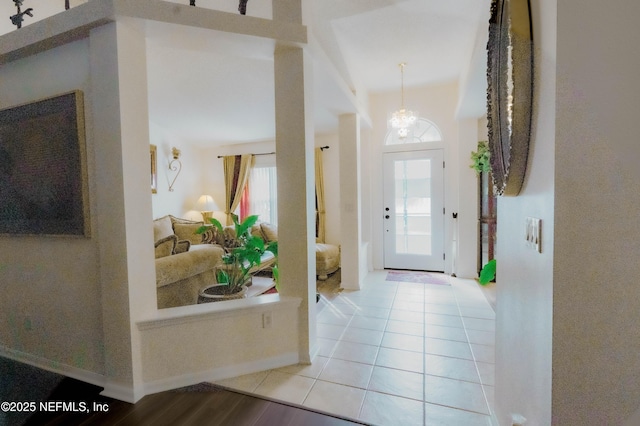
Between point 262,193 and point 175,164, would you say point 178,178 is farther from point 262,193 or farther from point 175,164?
point 262,193

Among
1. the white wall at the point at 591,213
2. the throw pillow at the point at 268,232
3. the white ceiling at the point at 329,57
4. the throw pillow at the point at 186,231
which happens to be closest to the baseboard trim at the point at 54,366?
the white ceiling at the point at 329,57

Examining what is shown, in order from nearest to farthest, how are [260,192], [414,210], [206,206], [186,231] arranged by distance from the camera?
[414,210], [186,231], [206,206], [260,192]

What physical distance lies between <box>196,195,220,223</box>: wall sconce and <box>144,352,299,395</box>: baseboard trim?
4.28 meters

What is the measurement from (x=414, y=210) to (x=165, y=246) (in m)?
3.64

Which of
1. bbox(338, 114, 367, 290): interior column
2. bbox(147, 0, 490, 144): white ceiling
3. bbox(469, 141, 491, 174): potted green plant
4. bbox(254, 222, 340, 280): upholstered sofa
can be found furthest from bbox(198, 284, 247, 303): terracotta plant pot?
bbox(469, 141, 491, 174): potted green plant

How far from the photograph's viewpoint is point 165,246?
262 cm

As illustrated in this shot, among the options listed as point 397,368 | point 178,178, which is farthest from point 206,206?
point 397,368

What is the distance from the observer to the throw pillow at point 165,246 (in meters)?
2.59

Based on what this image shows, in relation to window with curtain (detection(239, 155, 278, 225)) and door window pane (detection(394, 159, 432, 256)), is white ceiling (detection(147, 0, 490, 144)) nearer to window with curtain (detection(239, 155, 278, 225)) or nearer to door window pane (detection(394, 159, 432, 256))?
door window pane (detection(394, 159, 432, 256))

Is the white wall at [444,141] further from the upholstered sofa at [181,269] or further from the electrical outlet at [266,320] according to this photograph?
the electrical outlet at [266,320]

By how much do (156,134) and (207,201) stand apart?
5.21ft

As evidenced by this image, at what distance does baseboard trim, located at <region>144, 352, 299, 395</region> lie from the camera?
1.73 meters

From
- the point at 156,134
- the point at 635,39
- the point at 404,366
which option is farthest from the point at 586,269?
the point at 156,134

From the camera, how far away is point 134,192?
65.6 inches
